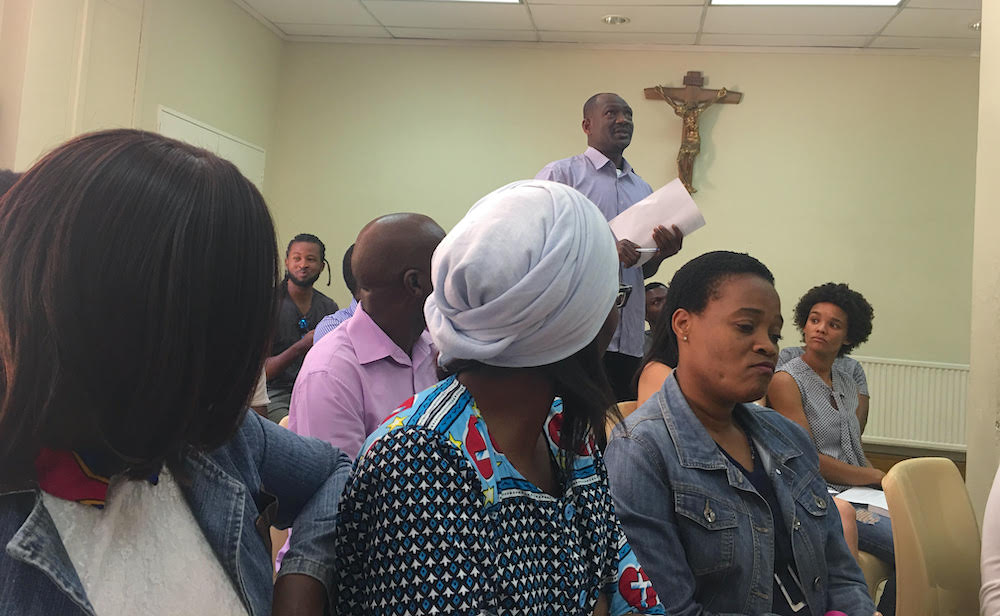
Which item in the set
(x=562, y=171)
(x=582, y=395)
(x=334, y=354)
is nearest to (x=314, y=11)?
(x=562, y=171)

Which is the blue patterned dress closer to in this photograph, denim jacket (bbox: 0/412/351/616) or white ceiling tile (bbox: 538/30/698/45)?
Answer: denim jacket (bbox: 0/412/351/616)

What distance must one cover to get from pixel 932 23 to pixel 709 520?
526 cm

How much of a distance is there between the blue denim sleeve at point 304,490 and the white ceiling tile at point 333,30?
5.74 meters

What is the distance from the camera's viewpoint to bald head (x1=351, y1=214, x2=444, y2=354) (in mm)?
1693

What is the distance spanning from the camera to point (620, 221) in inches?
127

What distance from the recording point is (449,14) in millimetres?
5902

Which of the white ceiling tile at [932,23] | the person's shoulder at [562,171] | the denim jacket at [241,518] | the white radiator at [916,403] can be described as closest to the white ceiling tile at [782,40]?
the white ceiling tile at [932,23]

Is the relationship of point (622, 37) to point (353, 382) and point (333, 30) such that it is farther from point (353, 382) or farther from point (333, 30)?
point (353, 382)

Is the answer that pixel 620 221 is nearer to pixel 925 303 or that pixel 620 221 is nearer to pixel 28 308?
pixel 28 308

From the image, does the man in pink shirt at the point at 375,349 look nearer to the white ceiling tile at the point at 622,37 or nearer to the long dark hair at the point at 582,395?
the long dark hair at the point at 582,395

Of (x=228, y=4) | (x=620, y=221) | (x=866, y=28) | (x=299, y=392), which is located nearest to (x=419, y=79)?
(x=228, y=4)

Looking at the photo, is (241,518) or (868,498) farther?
(868,498)

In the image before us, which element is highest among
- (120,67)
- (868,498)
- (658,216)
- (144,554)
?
(120,67)

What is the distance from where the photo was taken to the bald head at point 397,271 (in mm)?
1693
